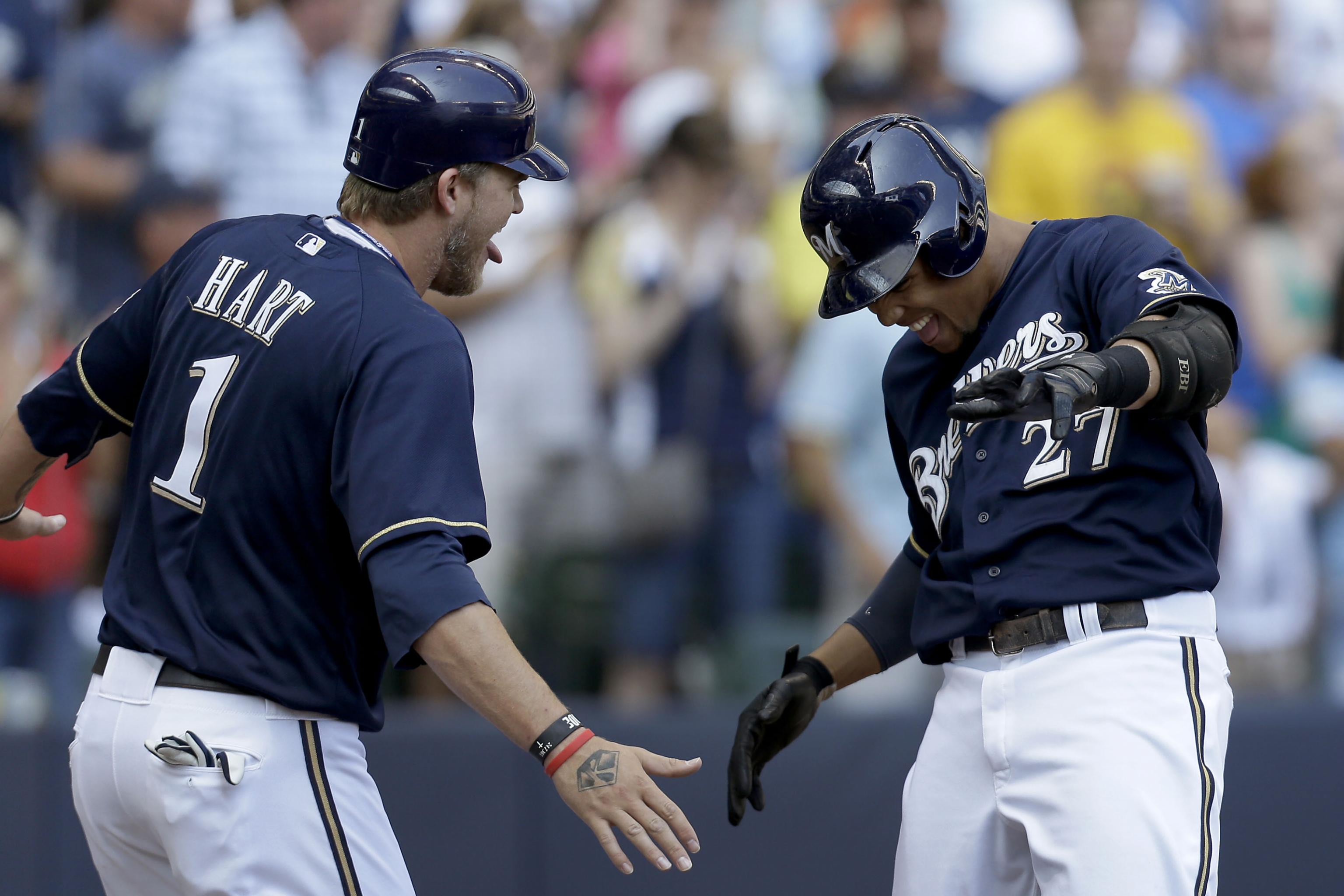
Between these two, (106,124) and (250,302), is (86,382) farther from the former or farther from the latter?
(106,124)

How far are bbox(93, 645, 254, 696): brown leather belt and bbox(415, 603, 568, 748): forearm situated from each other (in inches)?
16.8

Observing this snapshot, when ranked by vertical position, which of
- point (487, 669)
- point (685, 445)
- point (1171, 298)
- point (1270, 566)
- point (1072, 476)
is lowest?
point (1270, 566)

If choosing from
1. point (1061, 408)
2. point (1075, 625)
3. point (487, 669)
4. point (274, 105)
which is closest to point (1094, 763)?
point (1075, 625)

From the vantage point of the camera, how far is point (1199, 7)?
575cm

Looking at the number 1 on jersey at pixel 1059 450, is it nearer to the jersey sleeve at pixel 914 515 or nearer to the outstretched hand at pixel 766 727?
the jersey sleeve at pixel 914 515

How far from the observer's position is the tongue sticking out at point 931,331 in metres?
2.86

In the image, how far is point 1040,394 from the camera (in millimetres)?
2252

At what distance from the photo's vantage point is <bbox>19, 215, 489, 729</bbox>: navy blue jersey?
238 centimetres

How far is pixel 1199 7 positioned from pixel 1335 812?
10.6 ft

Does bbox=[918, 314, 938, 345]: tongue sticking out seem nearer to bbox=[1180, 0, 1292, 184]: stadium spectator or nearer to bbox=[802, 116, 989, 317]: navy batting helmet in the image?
bbox=[802, 116, 989, 317]: navy batting helmet

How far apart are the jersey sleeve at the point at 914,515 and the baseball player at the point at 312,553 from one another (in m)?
0.98

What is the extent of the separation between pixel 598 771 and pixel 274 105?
396 cm

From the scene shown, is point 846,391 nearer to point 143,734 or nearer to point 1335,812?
point 1335,812

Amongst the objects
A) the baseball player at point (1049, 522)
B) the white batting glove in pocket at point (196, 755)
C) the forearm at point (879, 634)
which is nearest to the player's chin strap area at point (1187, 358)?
the baseball player at point (1049, 522)
